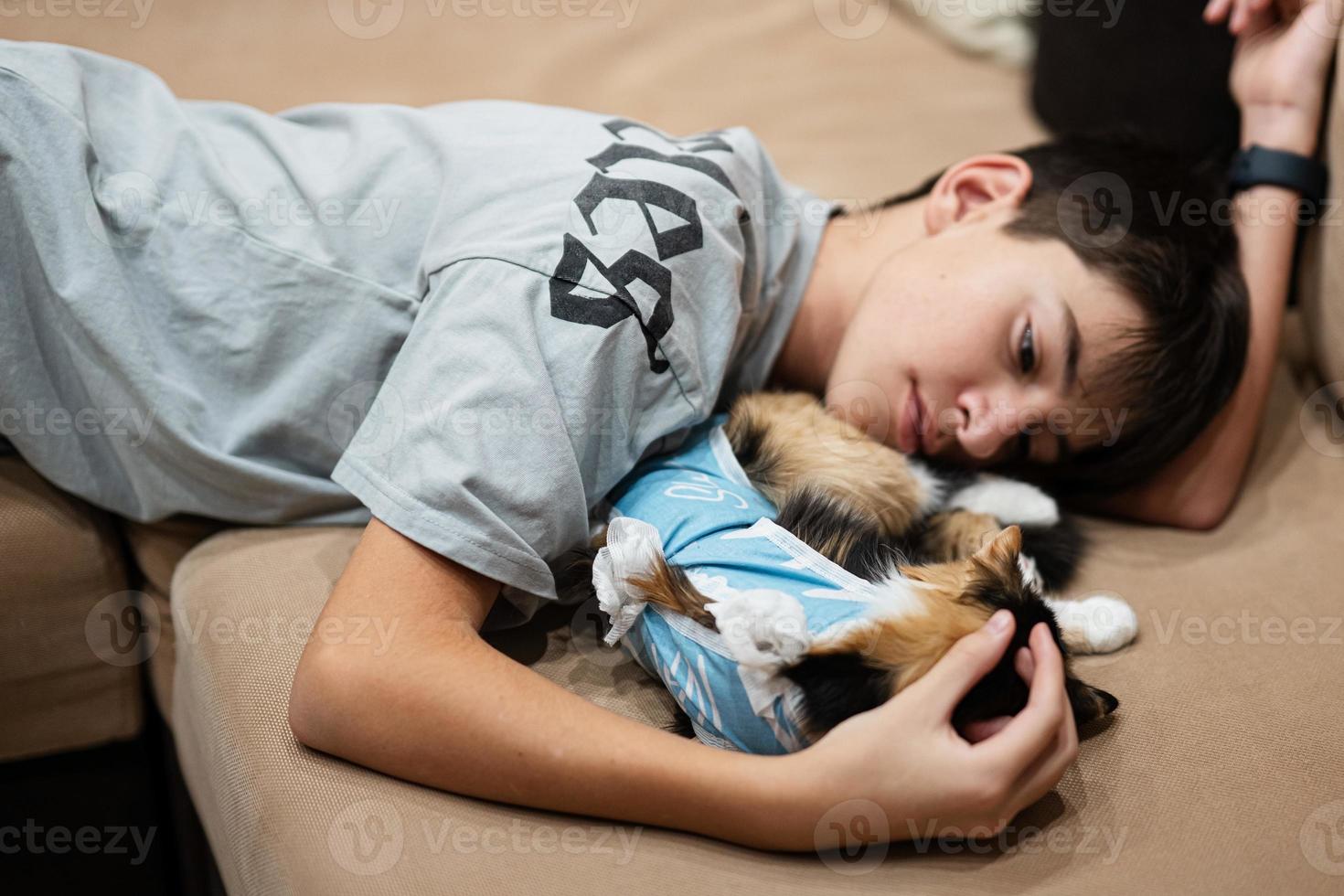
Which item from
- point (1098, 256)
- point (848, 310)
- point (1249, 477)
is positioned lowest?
point (1249, 477)

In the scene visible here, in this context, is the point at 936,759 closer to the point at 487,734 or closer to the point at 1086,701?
the point at 1086,701

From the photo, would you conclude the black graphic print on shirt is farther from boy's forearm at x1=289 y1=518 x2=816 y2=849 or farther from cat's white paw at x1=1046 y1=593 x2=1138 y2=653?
cat's white paw at x1=1046 y1=593 x2=1138 y2=653

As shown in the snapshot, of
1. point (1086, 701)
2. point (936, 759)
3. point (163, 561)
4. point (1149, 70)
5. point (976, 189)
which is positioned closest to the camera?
point (936, 759)

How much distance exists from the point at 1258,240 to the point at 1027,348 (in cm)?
37

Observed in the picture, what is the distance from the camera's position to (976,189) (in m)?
1.10

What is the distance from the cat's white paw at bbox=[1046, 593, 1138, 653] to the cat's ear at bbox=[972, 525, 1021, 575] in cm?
15

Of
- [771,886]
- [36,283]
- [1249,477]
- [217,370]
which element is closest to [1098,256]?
[1249,477]

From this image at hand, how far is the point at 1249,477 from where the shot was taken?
1135 millimetres

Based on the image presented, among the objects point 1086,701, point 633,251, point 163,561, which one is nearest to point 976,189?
point 633,251

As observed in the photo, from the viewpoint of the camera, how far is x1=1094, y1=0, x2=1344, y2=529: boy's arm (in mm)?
1077

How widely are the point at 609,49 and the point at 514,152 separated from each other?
684 mm

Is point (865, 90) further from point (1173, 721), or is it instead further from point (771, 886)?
point (771, 886)

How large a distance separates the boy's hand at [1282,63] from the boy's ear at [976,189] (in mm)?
326

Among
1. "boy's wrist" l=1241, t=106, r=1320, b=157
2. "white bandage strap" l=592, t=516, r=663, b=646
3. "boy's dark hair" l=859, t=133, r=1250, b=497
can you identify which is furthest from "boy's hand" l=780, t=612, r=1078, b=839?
"boy's wrist" l=1241, t=106, r=1320, b=157
